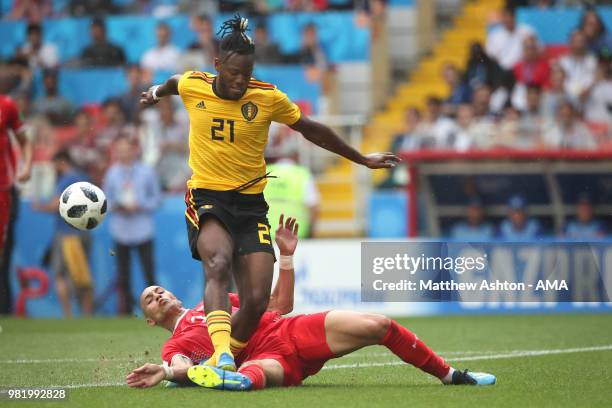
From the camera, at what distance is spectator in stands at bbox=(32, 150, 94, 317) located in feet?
54.2

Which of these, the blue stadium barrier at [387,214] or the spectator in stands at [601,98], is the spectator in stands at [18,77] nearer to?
the blue stadium barrier at [387,214]

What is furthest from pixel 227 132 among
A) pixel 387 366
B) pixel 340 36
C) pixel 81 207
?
pixel 340 36

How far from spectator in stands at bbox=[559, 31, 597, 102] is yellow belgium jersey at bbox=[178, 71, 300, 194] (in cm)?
936

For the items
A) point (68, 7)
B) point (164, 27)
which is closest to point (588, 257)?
point (164, 27)

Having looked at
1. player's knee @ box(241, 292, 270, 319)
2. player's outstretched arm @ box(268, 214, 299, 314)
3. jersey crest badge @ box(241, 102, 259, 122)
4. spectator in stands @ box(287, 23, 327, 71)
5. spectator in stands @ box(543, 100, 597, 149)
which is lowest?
player's knee @ box(241, 292, 270, 319)

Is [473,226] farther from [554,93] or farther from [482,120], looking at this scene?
[554,93]

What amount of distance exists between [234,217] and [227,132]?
1.94ft

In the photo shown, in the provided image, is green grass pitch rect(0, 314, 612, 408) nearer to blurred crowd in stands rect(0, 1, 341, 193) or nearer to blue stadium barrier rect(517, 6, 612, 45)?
blurred crowd in stands rect(0, 1, 341, 193)

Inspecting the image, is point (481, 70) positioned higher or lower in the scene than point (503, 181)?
higher

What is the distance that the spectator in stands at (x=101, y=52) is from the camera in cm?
1983

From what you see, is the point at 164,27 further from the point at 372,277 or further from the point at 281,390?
the point at 281,390

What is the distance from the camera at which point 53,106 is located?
19.0m

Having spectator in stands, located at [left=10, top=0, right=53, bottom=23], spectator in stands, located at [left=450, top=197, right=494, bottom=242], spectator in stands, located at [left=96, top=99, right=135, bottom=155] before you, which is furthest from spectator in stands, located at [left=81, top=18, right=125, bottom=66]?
spectator in stands, located at [left=450, top=197, right=494, bottom=242]

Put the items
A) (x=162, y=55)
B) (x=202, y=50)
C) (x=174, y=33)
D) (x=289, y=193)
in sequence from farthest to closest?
1. (x=174, y=33)
2. (x=162, y=55)
3. (x=202, y=50)
4. (x=289, y=193)
